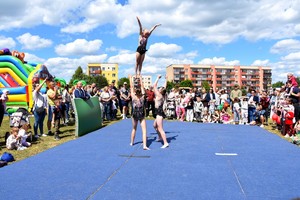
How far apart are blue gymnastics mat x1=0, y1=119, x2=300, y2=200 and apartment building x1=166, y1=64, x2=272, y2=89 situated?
100 metres

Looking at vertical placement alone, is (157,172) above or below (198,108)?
below

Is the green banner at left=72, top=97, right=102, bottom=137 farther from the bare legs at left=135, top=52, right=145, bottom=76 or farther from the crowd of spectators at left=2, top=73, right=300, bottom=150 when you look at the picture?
the bare legs at left=135, top=52, right=145, bottom=76

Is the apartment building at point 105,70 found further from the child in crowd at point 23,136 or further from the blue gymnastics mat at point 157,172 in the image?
the blue gymnastics mat at point 157,172

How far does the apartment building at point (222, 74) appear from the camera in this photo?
10862 centimetres

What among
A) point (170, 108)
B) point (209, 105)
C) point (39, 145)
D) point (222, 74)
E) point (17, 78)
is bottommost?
point (39, 145)

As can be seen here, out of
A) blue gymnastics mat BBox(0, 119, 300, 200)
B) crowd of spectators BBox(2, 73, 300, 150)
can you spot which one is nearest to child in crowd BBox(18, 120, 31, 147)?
blue gymnastics mat BBox(0, 119, 300, 200)

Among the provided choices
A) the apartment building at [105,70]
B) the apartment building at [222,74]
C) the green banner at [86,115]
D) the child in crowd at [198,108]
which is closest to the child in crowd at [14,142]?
the green banner at [86,115]

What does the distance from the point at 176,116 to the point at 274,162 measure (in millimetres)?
10503

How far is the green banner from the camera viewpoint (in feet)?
33.3

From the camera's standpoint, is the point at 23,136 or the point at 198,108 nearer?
the point at 23,136

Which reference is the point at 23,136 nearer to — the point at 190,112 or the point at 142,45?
the point at 142,45

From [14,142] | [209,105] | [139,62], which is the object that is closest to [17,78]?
[14,142]

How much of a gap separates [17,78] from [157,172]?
41.3ft

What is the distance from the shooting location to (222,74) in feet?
362
